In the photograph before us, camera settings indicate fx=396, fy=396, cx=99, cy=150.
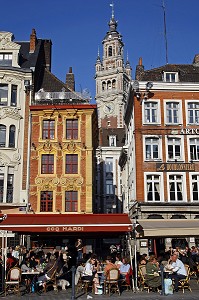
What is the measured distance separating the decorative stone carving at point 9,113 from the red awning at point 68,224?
37.5 feet

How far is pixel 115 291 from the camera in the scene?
14.3 m

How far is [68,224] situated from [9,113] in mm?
12993

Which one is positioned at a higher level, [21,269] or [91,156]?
[91,156]

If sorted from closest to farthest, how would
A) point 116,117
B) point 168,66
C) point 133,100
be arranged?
point 133,100 → point 168,66 → point 116,117

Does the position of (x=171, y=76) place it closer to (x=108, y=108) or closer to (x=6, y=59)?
(x=6, y=59)

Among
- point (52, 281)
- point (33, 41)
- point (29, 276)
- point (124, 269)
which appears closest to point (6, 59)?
point (33, 41)

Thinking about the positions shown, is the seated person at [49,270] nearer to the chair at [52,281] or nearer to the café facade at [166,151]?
the chair at [52,281]

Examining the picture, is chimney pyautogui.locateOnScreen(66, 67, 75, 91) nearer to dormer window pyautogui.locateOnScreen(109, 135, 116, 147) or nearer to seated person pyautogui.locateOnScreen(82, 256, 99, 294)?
seated person pyautogui.locateOnScreen(82, 256, 99, 294)

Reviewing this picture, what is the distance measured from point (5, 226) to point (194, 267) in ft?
26.2

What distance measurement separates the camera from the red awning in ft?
51.8

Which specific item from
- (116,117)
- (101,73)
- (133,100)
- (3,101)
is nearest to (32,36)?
(3,101)

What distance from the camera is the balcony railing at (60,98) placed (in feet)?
94.3

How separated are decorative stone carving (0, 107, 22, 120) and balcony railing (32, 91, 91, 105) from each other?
188 centimetres

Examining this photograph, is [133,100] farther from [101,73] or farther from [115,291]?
[101,73]
